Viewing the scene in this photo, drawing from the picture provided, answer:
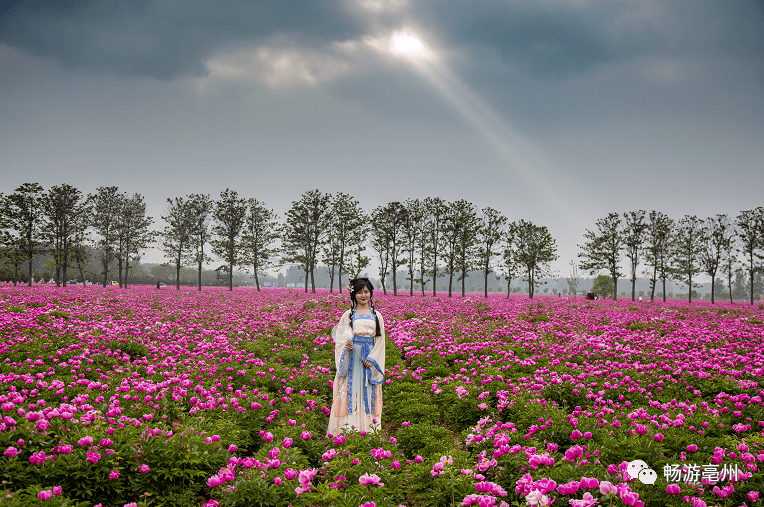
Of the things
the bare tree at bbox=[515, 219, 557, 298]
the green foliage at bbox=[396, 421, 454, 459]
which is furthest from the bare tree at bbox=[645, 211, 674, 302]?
the green foliage at bbox=[396, 421, 454, 459]

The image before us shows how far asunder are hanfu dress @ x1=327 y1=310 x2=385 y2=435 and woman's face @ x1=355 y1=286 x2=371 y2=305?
232mm

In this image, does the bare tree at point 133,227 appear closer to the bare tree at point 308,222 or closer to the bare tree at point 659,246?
the bare tree at point 308,222

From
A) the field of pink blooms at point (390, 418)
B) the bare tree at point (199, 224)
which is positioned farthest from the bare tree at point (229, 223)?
the field of pink blooms at point (390, 418)

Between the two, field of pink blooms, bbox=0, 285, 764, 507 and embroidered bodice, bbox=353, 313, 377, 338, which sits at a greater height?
embroidered bodice, bbox=353, 313, 377, 338

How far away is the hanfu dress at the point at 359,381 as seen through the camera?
227 inches

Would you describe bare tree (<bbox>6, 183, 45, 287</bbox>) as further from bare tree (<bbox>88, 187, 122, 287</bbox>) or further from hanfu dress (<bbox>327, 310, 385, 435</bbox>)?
hanfu dress (<bbox>327, 310, 385, 435</bbox>)

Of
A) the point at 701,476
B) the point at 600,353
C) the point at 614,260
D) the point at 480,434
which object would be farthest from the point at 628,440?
the point at 614,260

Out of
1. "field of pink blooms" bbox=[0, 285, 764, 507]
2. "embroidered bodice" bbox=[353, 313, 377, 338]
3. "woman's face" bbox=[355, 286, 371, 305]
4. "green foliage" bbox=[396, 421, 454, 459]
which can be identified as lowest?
"green foliage" bbox=[396, 421, 454, 459]

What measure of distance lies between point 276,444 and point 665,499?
422 centimetres

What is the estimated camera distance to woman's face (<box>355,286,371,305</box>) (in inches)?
238

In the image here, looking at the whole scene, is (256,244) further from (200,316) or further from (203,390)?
(203,390)

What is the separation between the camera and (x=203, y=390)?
20.2 ft

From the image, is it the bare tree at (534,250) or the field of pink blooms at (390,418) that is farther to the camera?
the bare tree at (534,250)

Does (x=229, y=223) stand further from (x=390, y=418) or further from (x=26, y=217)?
(x=390, y=418)
